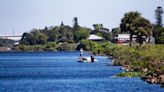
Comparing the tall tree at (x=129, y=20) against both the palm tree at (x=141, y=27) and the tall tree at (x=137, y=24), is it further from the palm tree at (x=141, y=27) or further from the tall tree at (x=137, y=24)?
the palm tree at (x=141, y=27)

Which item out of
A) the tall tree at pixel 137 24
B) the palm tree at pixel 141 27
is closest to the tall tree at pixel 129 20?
the tall tree at pixel 137 24

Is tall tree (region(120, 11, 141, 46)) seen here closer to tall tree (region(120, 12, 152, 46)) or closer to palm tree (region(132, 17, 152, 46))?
tall tree (region(120, 12, 152, 46))

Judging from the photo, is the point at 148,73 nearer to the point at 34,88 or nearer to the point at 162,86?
the point at 162,86

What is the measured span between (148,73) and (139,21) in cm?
6902

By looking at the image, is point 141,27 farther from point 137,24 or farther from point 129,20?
point 129,20

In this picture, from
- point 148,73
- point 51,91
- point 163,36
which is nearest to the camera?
point 51,91

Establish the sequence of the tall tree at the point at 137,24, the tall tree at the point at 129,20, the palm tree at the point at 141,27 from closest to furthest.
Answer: the palm tree at the point at 141,27, the tall tree at the point at 137,24, the tall tree at the point at 129,20

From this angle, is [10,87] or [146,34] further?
[146,34]

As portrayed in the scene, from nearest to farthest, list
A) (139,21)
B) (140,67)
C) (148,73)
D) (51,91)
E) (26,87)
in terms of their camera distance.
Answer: (51,91)
(26,87)
(148,73)
(140,67)
(139,21)

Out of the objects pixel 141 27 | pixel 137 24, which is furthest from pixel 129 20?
pixel 141 27

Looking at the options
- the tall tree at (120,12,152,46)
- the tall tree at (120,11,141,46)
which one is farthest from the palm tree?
the tall tree at (120,11,141,46)

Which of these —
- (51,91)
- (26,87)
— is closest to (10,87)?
(26,87)

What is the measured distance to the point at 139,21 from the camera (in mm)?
133000

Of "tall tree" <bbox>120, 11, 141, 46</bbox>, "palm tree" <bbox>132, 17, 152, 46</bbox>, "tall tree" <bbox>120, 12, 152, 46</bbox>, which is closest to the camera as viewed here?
"palm tree" <bbox>132, 17, 152, 46</bbox>
